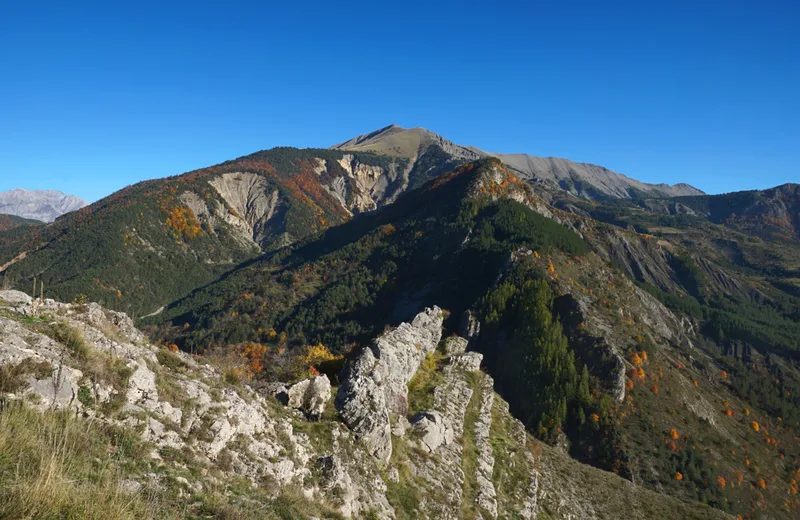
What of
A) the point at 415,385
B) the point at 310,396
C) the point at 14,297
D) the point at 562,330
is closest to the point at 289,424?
the point at 310,396

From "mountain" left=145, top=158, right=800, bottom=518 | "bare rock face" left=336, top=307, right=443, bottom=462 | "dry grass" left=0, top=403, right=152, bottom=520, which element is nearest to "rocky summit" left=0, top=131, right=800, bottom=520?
"dry grass" left=0, top=403, right=152, bottom=520

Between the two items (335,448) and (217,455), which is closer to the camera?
(217,455)

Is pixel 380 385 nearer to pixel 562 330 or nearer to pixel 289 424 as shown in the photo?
pixel 289 424

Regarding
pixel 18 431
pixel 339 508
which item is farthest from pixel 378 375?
pixel 18 431

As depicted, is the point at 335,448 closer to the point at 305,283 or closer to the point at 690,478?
the point at 690,478

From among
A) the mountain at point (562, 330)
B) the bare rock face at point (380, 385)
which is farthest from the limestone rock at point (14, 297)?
the bare rock face at point (380, 385)

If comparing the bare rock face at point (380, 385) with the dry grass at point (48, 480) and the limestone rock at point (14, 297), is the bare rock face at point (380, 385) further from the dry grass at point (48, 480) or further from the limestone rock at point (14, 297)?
the limestone rock at point (14, 297)
